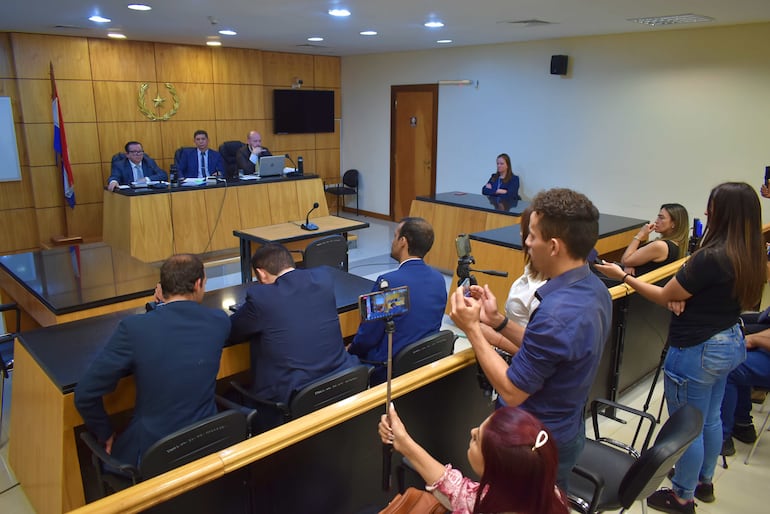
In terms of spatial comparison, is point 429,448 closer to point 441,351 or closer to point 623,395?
point 441,351

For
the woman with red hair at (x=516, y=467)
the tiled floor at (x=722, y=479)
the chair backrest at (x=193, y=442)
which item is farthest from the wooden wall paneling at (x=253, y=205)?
the woman with red hair at (x=516, y=467)

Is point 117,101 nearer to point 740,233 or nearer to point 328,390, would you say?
point 328,390

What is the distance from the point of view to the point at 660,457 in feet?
5.52

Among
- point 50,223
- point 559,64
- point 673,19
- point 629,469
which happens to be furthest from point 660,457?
point 50,223

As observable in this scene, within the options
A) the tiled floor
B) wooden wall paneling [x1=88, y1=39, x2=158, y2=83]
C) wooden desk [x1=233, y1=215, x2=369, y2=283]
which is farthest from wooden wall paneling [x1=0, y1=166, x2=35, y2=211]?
the tiled floor

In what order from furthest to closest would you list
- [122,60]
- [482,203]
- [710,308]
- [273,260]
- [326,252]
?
[122,60] → [482,203] → [326,252] → [273,260] → [710,308]

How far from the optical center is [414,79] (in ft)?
28.0

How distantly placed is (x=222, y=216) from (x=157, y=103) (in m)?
2.14

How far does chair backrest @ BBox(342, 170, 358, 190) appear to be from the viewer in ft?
31.6

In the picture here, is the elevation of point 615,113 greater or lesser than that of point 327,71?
lesser

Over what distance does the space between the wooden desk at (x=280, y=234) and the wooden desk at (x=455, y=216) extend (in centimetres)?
105

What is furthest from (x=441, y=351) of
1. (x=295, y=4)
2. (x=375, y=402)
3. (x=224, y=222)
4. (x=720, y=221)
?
(x=224, y=222)

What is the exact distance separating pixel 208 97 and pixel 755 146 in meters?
6.84

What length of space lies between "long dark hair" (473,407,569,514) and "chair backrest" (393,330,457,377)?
129 centimetres
